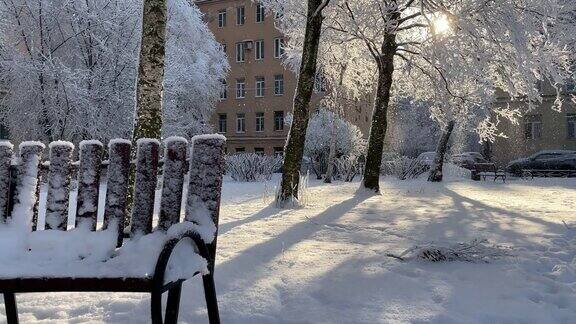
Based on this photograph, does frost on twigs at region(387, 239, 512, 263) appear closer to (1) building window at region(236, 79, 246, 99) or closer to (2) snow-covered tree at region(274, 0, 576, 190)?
(2) snow-covered tree at region(274, 0, 576, 190)

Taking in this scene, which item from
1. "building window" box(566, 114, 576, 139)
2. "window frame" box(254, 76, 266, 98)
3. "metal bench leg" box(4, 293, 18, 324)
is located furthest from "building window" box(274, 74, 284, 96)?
"metal bench leg" box(4, 293, 18, 324)

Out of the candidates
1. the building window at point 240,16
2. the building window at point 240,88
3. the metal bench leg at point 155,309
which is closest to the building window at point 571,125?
the building window at point 240,88

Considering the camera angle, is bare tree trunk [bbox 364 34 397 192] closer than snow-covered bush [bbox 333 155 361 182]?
Yes

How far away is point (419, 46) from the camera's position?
14.6 m

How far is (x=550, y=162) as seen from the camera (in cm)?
3031

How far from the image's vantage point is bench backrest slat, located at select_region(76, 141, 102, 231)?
251 cm

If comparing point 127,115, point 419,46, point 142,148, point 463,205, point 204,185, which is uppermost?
point 419,46

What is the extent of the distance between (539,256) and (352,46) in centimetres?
1215

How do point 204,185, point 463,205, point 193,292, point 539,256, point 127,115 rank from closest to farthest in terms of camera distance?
point 204,185
point 193,292
point 539,256
point 463,205
point 127,115

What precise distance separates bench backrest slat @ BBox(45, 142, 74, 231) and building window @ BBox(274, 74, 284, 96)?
137 ft

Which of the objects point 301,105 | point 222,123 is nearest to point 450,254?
point 301,105

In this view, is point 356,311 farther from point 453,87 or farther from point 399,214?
point 453,87

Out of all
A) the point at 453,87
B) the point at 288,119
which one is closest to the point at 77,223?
the point at 453,87

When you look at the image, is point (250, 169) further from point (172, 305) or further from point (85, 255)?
point (172, 305)
